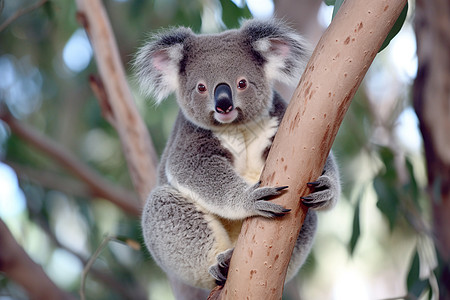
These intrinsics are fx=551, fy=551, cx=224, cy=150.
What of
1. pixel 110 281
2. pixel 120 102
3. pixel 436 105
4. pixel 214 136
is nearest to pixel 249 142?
pixel 214 136

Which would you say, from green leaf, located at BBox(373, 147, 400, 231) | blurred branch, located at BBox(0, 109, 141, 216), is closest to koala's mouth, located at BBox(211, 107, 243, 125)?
green leaf, located at BBox(373, 147, 400, 231)

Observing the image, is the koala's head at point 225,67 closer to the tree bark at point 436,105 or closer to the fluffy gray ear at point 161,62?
the fluffy gray ear at point 161,62

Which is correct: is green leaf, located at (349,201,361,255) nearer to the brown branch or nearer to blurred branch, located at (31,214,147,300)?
the brown branch

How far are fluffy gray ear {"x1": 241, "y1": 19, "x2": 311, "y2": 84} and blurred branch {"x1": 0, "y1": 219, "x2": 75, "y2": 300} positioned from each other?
1388 mm

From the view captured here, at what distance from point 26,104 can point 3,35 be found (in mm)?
673

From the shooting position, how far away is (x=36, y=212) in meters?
4.18

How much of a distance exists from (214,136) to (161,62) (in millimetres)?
440

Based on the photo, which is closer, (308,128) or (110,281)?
(308,128)

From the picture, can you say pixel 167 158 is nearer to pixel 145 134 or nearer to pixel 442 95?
pixel 145 134

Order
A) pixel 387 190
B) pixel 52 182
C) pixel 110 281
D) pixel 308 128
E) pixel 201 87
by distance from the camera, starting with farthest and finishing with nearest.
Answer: pixel 52 182 < pixel 110 281 < pixel 387 190 < pixel 201 87 < pixel 308 128

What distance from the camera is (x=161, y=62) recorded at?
7.74 feet

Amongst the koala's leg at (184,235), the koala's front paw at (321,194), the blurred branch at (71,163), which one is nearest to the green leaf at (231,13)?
the koala's leg at (184,235)

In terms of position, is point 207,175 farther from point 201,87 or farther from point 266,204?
point 266,204

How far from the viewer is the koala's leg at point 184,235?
2068 mm
